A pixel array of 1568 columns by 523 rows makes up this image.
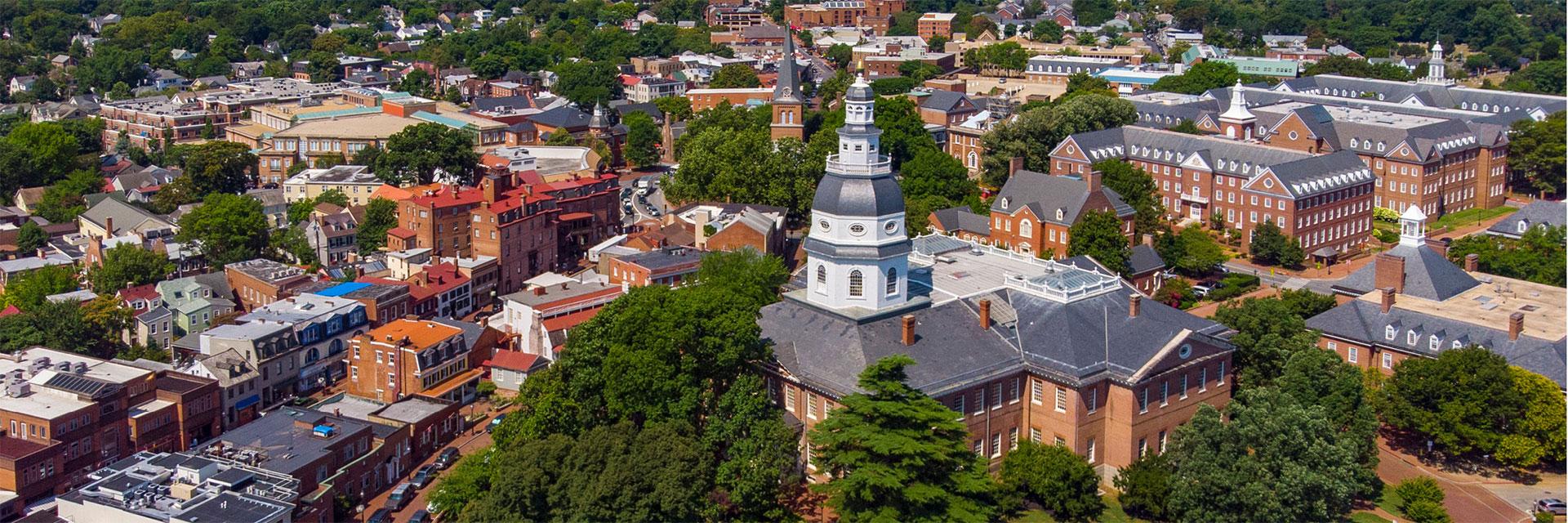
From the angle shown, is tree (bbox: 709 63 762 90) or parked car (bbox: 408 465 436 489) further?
tree (bbox: 709 63 762 90)

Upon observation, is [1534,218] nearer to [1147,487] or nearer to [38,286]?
[1147,487]

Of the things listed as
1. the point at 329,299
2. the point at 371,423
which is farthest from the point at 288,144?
the point at 371,423

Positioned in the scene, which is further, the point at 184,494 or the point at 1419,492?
the point at 184,494

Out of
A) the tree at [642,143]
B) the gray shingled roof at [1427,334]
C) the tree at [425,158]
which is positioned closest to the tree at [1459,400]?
the gray shingled roof at [1427,334]

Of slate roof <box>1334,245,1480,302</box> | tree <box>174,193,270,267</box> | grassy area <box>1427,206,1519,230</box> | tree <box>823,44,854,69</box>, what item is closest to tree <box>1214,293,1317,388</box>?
slate roof <box>1334,245,1480,302</box>

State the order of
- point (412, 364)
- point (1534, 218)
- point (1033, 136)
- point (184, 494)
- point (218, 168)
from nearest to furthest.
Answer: point (184, 494) → point (412, 364) → point (1534, 218) → point (1033, 136) → point (218, 168)

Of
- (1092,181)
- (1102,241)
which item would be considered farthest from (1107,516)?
(1092,181)

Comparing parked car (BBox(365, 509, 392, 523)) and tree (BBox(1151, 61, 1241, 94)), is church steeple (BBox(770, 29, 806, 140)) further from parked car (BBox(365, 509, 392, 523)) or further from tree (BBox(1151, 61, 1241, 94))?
parked car (BBox(365, 509, 392, 523))

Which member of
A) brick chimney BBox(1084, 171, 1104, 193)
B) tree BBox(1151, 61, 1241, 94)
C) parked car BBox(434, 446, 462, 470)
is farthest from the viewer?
tree BBox(1151, 61, 1241, 94)
